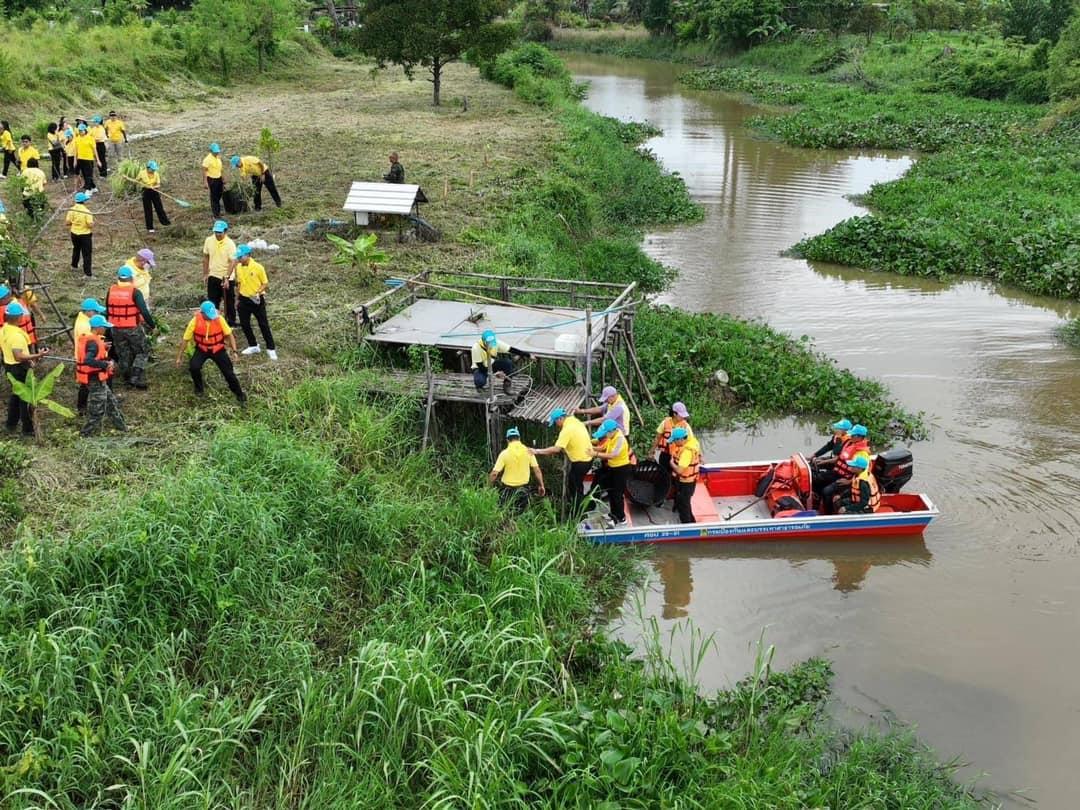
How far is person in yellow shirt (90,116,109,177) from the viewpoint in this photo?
21080mm

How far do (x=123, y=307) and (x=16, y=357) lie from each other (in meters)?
1.44

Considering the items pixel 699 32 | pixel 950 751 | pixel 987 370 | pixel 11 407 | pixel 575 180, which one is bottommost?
pixel 950 751

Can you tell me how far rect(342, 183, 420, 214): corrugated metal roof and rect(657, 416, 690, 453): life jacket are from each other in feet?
28.1

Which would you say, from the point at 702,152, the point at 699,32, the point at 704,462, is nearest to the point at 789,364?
the point at 704,462

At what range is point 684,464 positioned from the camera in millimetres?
10617

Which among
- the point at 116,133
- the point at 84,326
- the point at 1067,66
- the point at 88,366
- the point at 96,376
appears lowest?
the point at 96,376

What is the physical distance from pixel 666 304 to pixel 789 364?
170 inches

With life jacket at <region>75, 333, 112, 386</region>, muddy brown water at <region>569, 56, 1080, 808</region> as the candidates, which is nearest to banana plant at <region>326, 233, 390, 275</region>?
life jacket at <region>75, 333, 112, 386</region>

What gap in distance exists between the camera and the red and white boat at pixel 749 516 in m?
10.6

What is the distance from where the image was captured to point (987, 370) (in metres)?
15.8

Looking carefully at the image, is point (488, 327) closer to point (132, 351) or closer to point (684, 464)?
point (684, 464)

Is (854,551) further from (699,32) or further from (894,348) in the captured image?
(699,32)

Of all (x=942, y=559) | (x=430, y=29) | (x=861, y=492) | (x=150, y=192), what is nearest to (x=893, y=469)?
(x=861, y=492)

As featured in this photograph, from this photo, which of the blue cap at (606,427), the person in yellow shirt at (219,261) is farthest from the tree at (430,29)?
the blue cap at (606,427)
